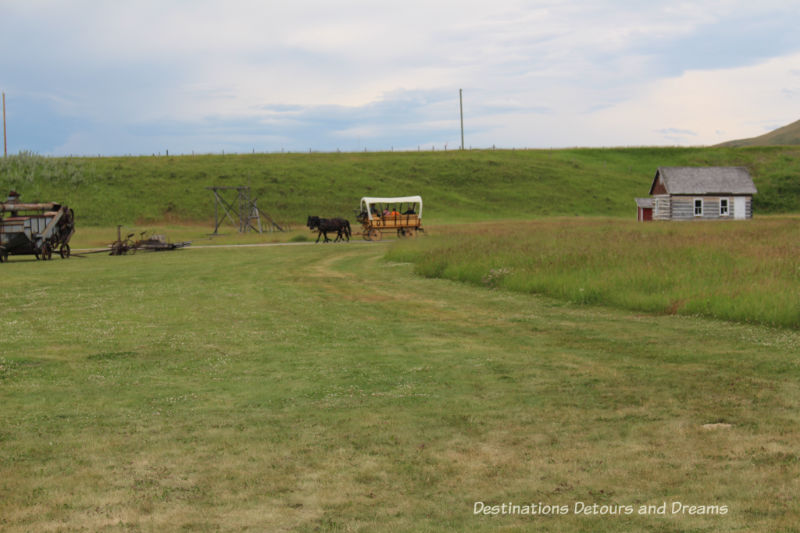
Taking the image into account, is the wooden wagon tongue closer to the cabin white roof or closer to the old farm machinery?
the old farm machinery

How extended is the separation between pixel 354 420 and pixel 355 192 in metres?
79.5

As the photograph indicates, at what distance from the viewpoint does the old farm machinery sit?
113 ft

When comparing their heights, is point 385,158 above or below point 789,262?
above

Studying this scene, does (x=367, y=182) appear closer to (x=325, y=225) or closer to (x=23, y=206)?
(x=325, y=225)

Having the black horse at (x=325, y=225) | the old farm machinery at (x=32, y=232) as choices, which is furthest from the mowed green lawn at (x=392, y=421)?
the black horse at (x=325, y=225)

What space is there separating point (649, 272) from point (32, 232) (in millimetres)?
29261

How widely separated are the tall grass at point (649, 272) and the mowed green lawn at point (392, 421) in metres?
0.83

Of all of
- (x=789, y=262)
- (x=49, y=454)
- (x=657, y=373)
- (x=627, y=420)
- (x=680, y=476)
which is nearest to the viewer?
(x=680, y=476)

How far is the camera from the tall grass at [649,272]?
13219mm

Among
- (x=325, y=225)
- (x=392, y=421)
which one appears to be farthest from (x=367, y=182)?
(x=392, y=421)

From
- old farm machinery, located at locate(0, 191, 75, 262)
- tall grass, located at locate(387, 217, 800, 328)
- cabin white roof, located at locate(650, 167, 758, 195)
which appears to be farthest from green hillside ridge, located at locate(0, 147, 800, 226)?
tall grass, located at locate(387, 217, 800, 328)

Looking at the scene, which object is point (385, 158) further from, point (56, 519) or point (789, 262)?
point (56, 519)

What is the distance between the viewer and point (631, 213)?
8344 cm

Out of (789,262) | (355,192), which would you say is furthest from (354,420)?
(355,192)
